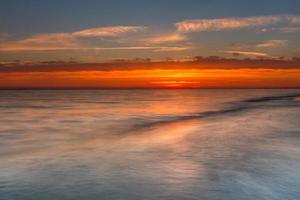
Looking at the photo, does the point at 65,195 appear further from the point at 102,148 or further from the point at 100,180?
the point at 102,148

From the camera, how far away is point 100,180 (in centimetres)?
955

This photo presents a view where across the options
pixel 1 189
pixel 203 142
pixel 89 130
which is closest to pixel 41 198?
pixel 1 189

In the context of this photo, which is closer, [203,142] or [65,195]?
[65,195]

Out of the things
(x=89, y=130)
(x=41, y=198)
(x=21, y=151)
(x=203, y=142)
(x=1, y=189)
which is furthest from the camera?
(x=89, y=130)

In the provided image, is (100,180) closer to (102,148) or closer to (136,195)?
(136,195)

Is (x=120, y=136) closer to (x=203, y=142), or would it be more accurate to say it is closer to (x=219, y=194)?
(x=203, y=142)

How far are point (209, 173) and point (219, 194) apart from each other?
81.9 inches

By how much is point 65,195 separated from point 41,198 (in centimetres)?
47

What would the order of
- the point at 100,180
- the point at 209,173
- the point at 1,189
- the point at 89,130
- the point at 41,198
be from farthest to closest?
1. the point at 89,130
2. the point at 209,173
3. the point at 100,180
4. the point at 1,189
5. the point at 41,198

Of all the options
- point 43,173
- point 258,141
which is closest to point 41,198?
point 43,173

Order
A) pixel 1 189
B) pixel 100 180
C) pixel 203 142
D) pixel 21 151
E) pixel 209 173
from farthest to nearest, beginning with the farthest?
1. pixel 203 142
2. pixel 21 151
3. pixel 209 173
4. pixel 100 180
5. pixel 1 189

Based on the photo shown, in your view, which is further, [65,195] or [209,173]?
[209,173]

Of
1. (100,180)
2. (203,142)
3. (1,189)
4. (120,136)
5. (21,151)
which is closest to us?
(1,189)

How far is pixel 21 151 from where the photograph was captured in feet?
47.7
